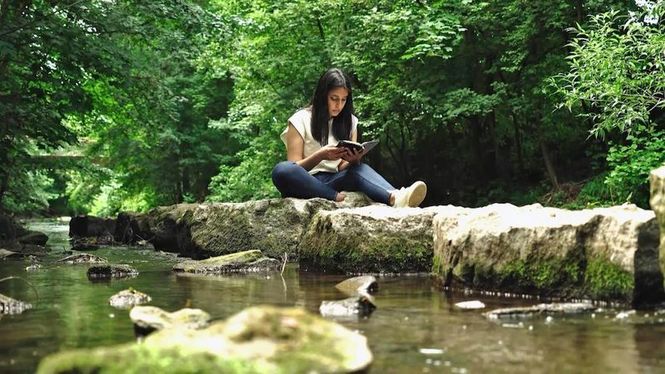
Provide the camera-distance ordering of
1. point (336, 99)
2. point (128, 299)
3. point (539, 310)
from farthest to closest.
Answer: point (336, 99) → point (128, 299) → point (539, 310)

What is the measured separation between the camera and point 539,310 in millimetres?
3760

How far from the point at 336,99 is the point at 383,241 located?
194 cm

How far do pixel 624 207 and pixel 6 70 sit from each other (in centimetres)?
947

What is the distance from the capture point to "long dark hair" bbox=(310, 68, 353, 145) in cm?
748

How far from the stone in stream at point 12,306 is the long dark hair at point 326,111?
394cm

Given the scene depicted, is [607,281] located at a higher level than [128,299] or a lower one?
higher

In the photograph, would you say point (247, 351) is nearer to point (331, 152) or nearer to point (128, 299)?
point (128, 299)

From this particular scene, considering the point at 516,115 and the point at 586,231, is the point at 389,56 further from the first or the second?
the point at 586,231

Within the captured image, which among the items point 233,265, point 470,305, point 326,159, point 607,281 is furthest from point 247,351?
point 326,159

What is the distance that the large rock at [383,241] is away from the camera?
6.05m

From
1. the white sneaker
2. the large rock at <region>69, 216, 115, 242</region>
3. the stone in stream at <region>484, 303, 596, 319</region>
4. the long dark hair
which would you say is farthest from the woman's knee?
the large rock at <region>69, 216, 115, 242</region>

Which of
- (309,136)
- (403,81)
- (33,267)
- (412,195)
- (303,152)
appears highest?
(403,81)

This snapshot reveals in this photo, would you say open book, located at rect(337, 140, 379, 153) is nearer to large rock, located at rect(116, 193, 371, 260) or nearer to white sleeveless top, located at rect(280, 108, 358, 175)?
white sleeveless top, located at rect(280, 108, 358, 175)

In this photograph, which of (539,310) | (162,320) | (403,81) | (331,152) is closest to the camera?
(162,320)
